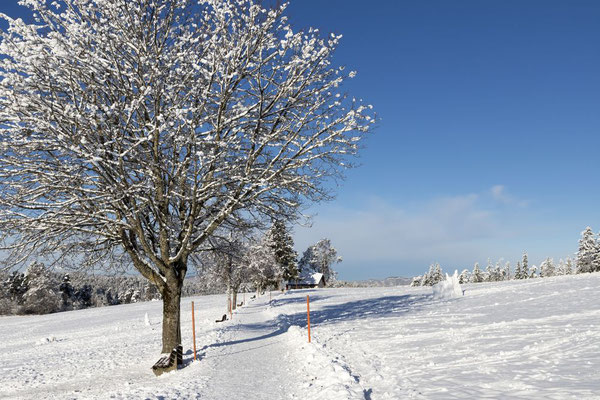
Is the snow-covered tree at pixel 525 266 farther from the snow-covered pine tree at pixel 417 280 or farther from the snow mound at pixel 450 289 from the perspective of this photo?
the snow mound at pixel 450 289

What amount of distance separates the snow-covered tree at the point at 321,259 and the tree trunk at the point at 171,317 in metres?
64.7

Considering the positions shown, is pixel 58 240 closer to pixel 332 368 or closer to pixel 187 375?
pixel 187 375

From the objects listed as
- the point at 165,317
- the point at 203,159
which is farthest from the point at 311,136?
the point at 165,317

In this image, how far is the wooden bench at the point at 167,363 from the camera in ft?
31.7

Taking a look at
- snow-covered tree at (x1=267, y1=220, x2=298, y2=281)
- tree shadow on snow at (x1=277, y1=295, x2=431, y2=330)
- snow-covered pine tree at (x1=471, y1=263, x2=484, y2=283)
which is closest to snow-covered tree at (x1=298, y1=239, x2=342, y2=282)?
snow-covered tree at (x1=267, y1=220, x2=298, y2=281)

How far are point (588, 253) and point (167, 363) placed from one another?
2981 inches

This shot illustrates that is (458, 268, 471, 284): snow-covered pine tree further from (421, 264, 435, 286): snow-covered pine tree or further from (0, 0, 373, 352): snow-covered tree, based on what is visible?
(0, 0, 373, 352): snow-covered tree

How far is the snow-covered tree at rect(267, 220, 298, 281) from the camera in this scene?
52719 mm

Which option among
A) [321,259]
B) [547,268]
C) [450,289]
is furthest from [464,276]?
[450,289]

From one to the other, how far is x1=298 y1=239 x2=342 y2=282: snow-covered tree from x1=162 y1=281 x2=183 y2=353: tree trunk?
212 ft

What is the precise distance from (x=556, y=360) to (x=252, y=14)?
400 inches

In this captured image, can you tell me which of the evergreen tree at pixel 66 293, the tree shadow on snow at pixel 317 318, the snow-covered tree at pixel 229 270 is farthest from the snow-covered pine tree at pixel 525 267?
the evergreen tree at pixel 66 293

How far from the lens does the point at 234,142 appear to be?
1029cm

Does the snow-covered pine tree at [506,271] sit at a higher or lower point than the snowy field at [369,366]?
lower
